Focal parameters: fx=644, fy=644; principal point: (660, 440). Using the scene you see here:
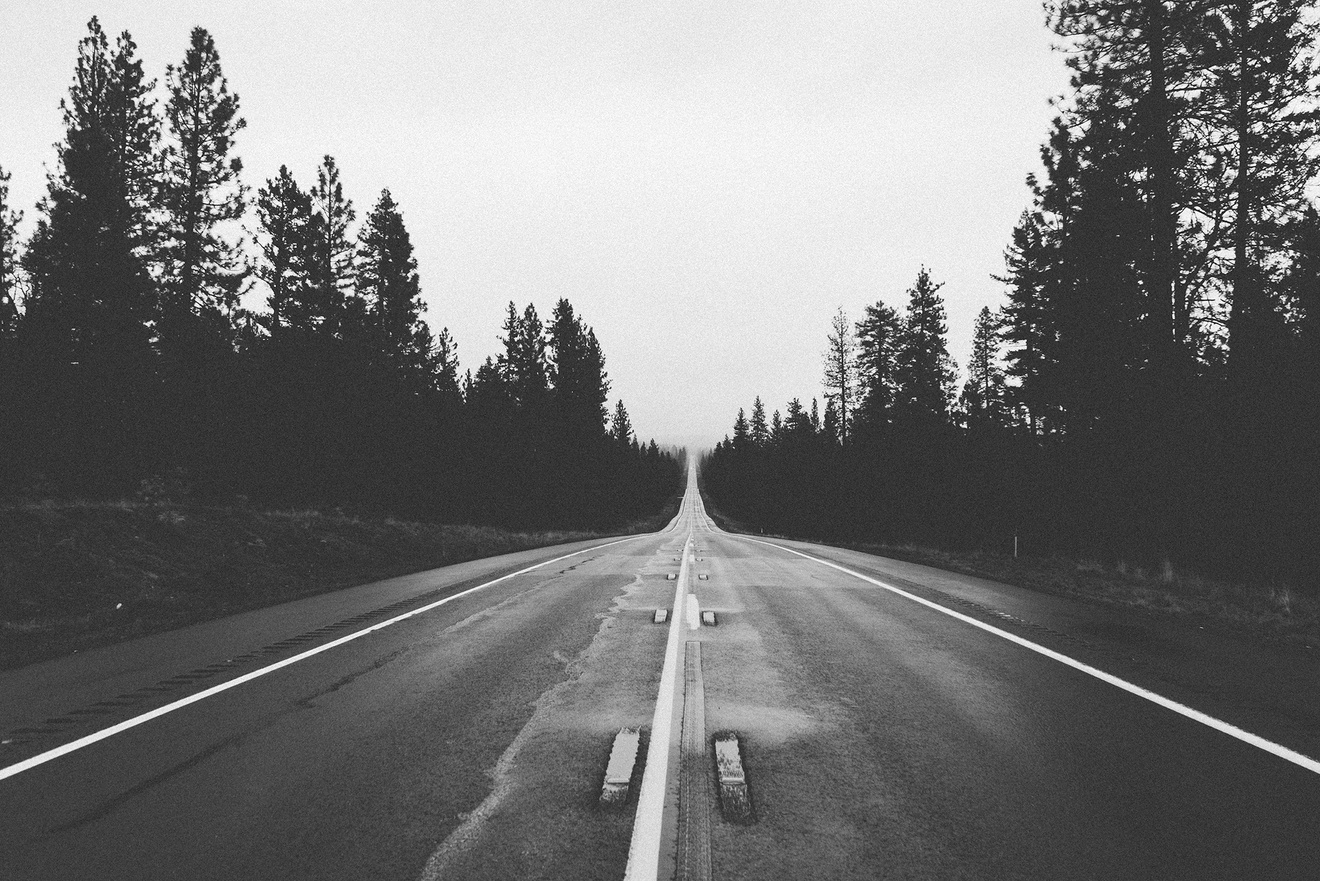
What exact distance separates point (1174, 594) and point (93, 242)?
27.1m

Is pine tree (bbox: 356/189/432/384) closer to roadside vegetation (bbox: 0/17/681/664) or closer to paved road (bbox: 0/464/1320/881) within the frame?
roadside vegetation (bbox: 0/17/681/664)

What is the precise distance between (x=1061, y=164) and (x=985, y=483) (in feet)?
71.7

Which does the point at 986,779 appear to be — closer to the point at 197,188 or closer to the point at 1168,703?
the point at 1168,703

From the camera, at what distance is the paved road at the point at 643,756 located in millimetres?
3006

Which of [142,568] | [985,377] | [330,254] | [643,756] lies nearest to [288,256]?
[330,254]

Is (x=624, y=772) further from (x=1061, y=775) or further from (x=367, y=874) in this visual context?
Answer: (x=1061, y=775)

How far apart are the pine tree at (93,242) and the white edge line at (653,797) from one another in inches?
784

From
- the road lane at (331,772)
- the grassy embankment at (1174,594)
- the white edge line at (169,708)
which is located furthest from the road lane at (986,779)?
the grassy embankment at (1174,594)

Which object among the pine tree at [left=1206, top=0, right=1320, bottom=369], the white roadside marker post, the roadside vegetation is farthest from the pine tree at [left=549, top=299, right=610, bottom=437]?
the white roadside marker post

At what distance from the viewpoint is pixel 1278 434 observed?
13469 mm

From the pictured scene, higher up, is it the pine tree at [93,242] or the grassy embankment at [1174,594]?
the pine tree at [93,242]

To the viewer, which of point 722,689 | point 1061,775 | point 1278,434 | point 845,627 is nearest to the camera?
point 1061,775

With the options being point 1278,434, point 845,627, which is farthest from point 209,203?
point 1278,434

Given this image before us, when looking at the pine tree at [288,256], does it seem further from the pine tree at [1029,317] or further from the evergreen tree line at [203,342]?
the pine tree at [1029,317]
